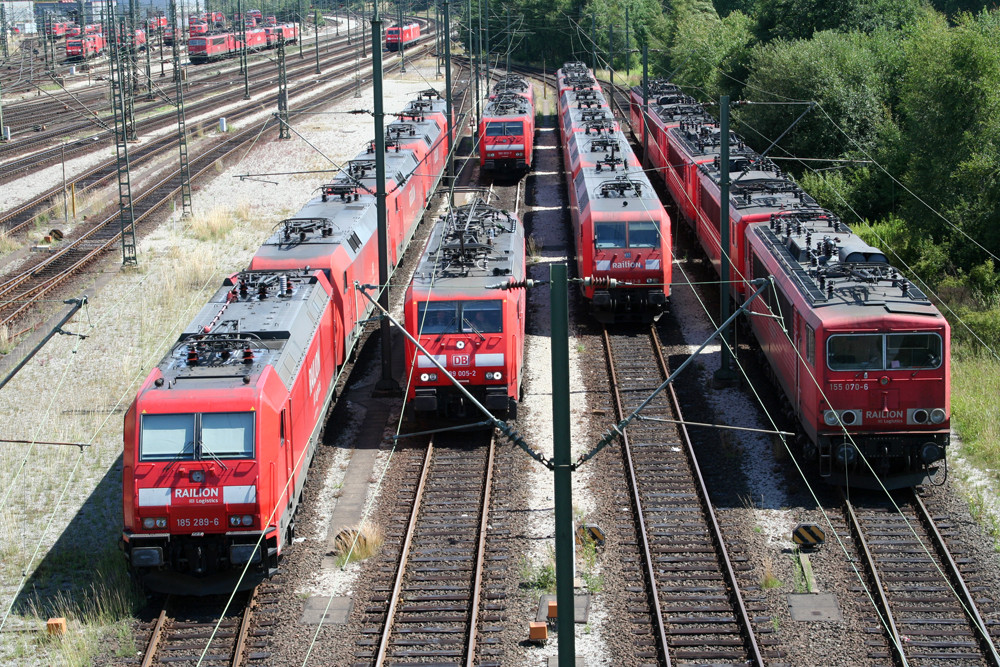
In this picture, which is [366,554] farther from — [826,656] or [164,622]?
[826,656]

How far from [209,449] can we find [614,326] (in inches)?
588

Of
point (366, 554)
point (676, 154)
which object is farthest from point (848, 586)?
point (676, 154)

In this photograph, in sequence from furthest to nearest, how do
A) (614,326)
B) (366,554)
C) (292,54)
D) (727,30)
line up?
(292,54) → (727,30) → (614,326) → (366,554)

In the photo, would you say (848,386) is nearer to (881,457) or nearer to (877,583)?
(881,457)

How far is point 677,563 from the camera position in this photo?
1664 cm

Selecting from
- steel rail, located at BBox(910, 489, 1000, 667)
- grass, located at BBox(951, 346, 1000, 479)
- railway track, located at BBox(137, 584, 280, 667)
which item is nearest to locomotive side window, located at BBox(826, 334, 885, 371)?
steel rail, located at BBox(910, 489, 1000, 667)

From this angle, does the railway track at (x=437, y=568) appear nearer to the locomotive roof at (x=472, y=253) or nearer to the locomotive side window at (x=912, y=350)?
the locomotive roof at (x=472, y=253)

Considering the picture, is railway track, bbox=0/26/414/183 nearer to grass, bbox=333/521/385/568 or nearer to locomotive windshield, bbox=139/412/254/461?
grass, bbox=333/521/385/568

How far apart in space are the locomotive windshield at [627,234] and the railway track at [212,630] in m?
13.5

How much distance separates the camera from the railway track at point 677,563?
14.5 metres

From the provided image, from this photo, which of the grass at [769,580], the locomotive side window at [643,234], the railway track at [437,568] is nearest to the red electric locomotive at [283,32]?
the locomotive side window at [643,234]

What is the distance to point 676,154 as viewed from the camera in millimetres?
37500

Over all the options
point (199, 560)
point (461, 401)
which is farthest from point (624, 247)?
point (199, 560)

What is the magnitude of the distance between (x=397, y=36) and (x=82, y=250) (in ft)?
217
